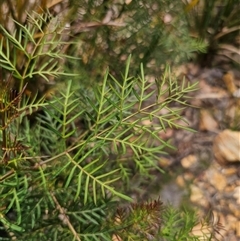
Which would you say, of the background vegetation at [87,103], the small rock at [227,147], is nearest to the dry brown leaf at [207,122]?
the small rock at [227,147]

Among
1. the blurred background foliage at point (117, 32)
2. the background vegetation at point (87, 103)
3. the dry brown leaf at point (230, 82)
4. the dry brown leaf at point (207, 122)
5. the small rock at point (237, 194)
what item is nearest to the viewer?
the background vegetation at point (87, 103)

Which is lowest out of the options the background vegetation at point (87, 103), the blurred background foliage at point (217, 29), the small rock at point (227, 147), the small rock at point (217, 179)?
the small rock at point (217, 179)

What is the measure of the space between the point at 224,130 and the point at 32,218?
942mm

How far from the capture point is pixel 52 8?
1.23m

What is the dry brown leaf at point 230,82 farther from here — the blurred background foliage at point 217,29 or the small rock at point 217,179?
the small rock at point 217,179

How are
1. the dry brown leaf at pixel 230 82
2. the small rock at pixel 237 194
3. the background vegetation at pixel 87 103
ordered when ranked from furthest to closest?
1. the dry brown leaf at pixel 230 82
2. the small rock at pixel 237 194
3. the background vegetation at pixel 87 103

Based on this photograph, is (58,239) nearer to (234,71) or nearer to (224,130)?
(224,130)

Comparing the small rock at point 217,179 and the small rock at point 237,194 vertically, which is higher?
the small rock at point 217,179

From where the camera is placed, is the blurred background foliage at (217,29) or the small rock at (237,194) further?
the blurred background foliage at (217,29)

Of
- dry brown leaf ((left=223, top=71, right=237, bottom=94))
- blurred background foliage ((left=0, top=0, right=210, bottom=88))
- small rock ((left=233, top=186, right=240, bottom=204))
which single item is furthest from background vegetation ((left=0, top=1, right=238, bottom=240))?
dry brown leaf ((left=223, top=71, right=237, bottom=94))

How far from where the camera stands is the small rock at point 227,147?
64.2 inches

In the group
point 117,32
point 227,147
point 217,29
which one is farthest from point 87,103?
point 217,29

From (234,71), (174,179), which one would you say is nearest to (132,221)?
(174,179)

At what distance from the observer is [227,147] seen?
5.39ft
